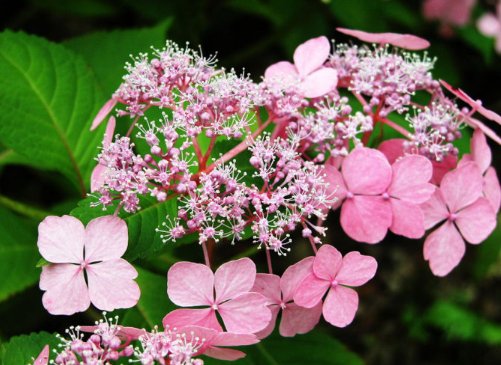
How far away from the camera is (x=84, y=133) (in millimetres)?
2109

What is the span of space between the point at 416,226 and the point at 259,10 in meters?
1.67

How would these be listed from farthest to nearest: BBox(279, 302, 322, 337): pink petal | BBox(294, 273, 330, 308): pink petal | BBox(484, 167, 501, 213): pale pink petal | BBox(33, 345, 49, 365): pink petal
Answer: BBox(484, 167, 501, 213): pale pink petal
BBox(279, 302, 322, 337): pink petal
BBox(294, 273, 330, 308): pink petal
BBox(33, 345, 49, 365): pink petal

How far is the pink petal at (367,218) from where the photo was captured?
1632 mm

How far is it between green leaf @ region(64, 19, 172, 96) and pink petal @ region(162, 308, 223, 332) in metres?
1.10

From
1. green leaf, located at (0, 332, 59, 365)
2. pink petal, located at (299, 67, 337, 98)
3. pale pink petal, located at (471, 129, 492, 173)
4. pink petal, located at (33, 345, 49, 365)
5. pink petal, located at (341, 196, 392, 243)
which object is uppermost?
pink petal, located at (299, 67, 337, 98)

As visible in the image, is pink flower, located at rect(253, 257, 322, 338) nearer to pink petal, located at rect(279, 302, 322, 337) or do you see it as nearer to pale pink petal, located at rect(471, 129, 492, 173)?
pink petal, located at rect(279, 302, 322, 337)

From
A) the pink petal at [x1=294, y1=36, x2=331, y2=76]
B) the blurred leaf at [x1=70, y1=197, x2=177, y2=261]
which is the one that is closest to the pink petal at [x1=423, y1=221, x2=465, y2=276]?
the pink petal at [x1=294, y1=36, x2=331, y2=76]

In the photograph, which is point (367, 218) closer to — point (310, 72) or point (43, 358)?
point (310, 72)

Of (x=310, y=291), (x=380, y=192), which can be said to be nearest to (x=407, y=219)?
(x=380, y=192)

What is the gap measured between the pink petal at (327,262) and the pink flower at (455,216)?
0.30 meters

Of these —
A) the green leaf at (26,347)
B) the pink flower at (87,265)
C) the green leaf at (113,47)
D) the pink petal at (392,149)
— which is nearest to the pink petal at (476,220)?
the pink petal at (392,149)

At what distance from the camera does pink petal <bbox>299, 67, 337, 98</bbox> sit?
1740mm

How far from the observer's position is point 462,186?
1.72m

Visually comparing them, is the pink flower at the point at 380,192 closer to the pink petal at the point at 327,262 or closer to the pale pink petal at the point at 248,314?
the pink petal at the point at 327,262
